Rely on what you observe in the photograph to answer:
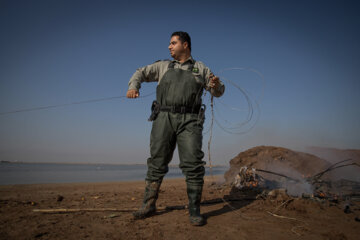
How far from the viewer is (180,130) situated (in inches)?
114

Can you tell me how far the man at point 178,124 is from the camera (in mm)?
2750

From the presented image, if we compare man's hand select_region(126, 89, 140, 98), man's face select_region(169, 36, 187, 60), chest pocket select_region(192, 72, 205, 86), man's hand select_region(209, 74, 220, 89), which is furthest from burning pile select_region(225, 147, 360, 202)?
man's hand select_region(126, 89, 140, 98)

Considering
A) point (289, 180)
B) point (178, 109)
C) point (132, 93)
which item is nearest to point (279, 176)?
point (289, 180)

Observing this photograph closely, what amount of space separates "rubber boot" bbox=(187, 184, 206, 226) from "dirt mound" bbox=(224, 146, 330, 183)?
16.6 feet

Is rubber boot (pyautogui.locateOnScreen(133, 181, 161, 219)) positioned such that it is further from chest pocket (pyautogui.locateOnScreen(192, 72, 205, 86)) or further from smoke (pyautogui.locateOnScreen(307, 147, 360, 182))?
smoke (pyautogui.locateOnScreen(307, 147, 360, 182))

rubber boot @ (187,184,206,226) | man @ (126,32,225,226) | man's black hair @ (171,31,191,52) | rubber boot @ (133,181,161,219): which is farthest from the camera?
man's black hair @ (171,31,191,52)

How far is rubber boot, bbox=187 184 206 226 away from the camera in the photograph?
251cm

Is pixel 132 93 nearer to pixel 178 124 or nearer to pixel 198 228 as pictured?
pixel 178 124

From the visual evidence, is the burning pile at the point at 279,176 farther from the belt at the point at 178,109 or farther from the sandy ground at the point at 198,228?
the belt at the point at 178,109

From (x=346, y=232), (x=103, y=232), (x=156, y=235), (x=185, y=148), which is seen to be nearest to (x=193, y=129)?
(x=185, y=148)

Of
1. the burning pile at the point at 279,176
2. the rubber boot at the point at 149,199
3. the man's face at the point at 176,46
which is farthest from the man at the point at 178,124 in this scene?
the burning pile at the point at 279,176

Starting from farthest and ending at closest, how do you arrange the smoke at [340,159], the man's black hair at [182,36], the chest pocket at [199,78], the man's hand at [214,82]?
the smoke at [340,159] < the man's black hair at [182,36] < the chest pocket at [199,78] < the man's hand at [214,82]

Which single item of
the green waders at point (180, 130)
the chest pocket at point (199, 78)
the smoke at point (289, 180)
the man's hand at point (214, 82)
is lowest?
the smoke at point (289, 180)

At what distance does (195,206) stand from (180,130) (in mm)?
1062
